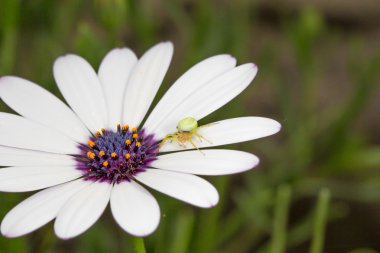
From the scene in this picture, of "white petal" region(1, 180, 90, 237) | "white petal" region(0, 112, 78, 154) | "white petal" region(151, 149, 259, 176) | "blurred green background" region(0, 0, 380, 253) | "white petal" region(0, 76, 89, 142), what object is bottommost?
"white petal" region(1, 180, 90, 237)

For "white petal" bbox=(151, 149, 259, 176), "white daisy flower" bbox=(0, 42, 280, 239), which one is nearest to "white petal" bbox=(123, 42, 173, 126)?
"white daisy flower" bbox=(0, 42, 280, 239)

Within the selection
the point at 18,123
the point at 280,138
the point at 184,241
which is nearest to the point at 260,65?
the point at 280,138

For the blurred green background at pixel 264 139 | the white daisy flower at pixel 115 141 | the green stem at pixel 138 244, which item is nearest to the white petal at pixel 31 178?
the white daisy flower at pixel 115 141

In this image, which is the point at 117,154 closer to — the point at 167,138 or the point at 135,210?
the point at 167,138

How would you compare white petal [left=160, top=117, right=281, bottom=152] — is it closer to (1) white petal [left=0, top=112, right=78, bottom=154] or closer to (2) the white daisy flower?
(2) the white daisy flower

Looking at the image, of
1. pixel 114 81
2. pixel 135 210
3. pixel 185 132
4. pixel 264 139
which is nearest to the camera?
pixel 135 210

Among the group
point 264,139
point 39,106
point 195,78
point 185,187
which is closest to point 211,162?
point 185,187
